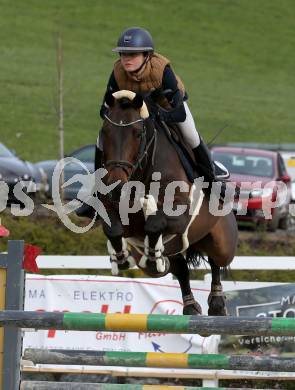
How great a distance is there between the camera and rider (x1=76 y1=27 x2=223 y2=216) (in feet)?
21.6

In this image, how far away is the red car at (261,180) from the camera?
1491 centimetres

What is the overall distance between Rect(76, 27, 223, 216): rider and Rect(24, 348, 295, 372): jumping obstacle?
3.53 ft

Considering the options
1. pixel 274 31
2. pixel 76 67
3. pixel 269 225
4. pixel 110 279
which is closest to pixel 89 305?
pixel 110 279

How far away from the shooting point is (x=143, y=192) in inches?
256

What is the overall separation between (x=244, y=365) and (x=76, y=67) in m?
33.4

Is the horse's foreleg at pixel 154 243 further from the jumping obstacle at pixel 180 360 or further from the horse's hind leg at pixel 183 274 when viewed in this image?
the horse's hind leg at pixel 183 274

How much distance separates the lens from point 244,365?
20.3ft

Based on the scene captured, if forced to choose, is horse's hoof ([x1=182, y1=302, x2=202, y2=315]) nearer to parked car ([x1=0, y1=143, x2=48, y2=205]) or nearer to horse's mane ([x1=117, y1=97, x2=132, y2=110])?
horse's mane ([x1=117, y1=97, x2=132, y2=110])

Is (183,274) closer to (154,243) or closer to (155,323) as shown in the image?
(154,243)

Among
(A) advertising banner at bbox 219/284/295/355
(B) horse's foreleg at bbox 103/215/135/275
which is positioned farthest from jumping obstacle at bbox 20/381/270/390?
(A) advertising banner at bbox 219/284/295/355

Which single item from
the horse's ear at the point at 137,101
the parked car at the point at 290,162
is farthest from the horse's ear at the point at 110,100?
the parked car at the point at 290,162

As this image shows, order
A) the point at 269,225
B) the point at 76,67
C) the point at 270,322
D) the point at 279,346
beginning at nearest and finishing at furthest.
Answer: the point at 270,322
the point at 279,346
the point at 269,225
the point at 76,67

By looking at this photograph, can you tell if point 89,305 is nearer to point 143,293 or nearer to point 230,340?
point 143,293

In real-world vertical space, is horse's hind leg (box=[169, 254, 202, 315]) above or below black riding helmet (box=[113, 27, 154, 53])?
below
